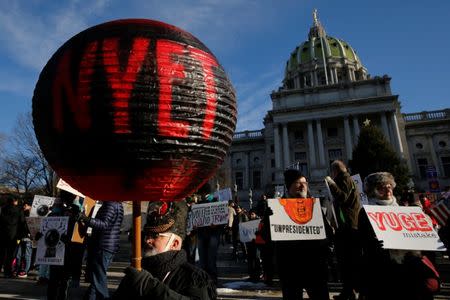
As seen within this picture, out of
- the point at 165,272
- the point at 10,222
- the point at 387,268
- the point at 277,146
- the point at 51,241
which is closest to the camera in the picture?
the point at 165,272

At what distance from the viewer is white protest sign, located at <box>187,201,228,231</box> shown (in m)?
6.48

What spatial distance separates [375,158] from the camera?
33.9 meters

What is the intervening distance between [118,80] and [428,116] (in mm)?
55544

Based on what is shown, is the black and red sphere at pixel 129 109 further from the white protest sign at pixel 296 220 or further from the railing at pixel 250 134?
the railing at pixel 250 134

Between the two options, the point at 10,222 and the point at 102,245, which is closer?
the point at 102,245

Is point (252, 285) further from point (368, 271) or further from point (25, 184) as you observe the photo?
point (25, 184)

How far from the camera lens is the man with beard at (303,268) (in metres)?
3.34

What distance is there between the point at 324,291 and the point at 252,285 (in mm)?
3698

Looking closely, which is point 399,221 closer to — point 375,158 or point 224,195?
point 224,195

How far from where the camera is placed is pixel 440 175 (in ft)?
151

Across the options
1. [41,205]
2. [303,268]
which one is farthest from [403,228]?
[41,205]

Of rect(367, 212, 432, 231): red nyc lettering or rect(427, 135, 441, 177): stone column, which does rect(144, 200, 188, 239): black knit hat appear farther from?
rect(427, 135, 441, 177): stone column

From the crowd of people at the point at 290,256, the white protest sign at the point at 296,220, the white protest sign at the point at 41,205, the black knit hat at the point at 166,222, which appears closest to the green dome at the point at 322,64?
the white protest sign at the point at 41,205

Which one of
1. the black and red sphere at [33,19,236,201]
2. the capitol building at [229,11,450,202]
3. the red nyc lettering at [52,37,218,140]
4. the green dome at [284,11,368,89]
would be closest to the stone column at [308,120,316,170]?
the capitol building at [229,11,450,202]
